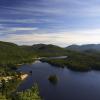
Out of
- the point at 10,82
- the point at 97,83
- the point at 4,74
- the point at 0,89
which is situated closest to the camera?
the point at 0,89

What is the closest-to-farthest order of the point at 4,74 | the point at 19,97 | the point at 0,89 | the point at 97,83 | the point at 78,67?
the point at 19,97
the point at 0,89
the point at 97,83
the point at 4,74
the point at 78,67

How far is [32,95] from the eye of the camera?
68188mm

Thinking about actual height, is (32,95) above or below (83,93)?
above

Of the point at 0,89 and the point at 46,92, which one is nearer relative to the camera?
the point at 0,89

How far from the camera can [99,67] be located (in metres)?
192

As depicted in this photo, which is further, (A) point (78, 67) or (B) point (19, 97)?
(A) point (78, 67)

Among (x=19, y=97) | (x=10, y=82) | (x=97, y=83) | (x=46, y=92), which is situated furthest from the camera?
(x=97, y=83)

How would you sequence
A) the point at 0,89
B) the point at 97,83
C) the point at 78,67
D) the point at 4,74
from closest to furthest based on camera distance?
the point at 0,89 → the point at 97,83 → the point at 4,74 → the point at 78,67

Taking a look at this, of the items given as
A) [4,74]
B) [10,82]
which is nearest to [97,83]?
[10,82]

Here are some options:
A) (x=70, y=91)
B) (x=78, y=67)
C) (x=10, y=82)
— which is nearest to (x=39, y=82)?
(x=10, y=82)

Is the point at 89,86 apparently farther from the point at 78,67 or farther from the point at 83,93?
the point at 78,67

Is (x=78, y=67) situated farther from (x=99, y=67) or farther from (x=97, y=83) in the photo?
(x=97, y=83)

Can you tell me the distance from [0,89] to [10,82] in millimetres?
23889

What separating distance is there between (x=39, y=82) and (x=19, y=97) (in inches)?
2194
